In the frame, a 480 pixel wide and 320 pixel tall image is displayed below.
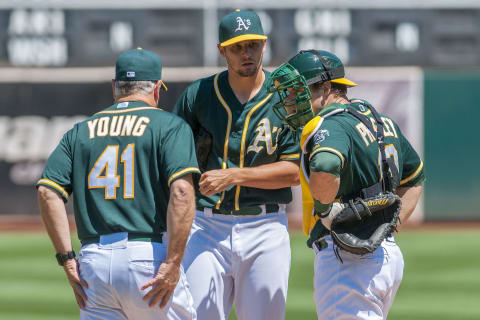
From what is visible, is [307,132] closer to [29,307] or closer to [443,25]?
[29,307]

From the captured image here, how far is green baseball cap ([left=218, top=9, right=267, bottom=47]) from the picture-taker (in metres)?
4.82

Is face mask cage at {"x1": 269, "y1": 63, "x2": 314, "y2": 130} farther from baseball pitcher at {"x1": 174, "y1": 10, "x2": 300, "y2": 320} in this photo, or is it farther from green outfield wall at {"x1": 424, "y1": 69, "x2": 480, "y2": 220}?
green outfield wall at {"x1": 424, "y1": 69, "x2": 480, "y2": 220}

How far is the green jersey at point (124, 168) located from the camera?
13.0ft

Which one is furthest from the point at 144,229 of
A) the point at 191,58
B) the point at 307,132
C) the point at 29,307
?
the point at 191,58

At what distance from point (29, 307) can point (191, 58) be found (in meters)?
8.65

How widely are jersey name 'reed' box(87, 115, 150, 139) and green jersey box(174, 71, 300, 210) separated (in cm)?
95

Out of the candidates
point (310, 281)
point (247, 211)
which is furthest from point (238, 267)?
point (310, 281)

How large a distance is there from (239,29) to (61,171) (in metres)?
1.38

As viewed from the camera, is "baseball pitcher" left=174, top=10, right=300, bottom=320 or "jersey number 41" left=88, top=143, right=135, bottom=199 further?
"baseball pitcher" left=174, top=10, right=300, bottom=320

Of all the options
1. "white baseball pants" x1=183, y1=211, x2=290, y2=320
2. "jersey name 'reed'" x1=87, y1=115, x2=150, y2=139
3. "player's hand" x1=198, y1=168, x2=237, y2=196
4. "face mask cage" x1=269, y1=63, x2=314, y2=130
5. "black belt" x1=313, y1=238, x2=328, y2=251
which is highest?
"face mask cage" x1=269, y1=63, x2=314, y2=130

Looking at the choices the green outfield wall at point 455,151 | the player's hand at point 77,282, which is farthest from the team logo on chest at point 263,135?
the green outfield wall at point 455,151

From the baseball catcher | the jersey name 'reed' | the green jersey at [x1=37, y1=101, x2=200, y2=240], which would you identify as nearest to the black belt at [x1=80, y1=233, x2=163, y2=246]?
the green jersey at [x1=37, y1=101, x2=200, y2=240]

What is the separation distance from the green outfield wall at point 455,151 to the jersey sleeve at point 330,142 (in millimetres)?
12081

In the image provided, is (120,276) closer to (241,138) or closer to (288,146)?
(241,138)
